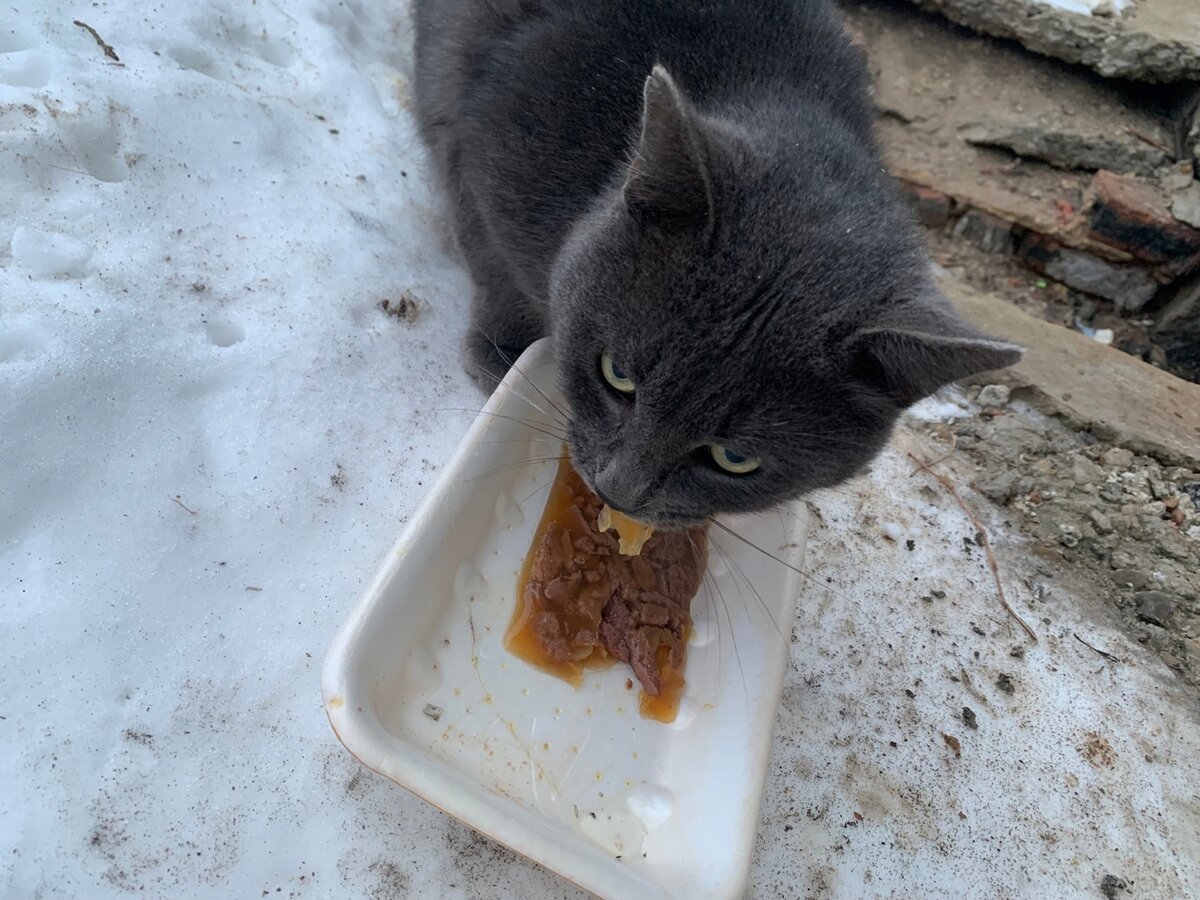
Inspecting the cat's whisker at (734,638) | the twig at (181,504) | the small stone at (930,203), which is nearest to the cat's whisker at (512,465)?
the cat's whisker at (734,638)

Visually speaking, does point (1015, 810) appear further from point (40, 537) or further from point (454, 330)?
point (40, 537)

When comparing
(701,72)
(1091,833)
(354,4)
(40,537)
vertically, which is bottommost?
(1091,833)

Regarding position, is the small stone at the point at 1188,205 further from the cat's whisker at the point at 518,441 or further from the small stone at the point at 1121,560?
the cat's whisker at the point at 518,441

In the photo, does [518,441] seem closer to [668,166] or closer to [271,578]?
[271,578]

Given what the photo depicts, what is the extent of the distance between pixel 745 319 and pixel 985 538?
130 centimetres

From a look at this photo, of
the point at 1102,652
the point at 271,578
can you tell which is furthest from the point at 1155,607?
the point at 271,578

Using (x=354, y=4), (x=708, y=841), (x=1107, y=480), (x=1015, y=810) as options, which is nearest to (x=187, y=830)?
(x=708, y=841)

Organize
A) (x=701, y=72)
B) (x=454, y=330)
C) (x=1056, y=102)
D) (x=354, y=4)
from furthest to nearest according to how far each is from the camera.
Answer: (x=1056, y=102) → (x=354, y=4) → (x=454, y=330) → (x=701, y=72)

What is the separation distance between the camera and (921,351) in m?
1.18

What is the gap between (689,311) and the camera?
1.35 m

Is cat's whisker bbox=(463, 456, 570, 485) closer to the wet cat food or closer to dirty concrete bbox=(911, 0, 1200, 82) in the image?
the wet cat food

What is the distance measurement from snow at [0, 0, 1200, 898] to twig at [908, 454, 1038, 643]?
1.4 inches

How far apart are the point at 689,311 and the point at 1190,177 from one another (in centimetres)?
283

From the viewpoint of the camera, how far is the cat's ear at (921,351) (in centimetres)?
113
